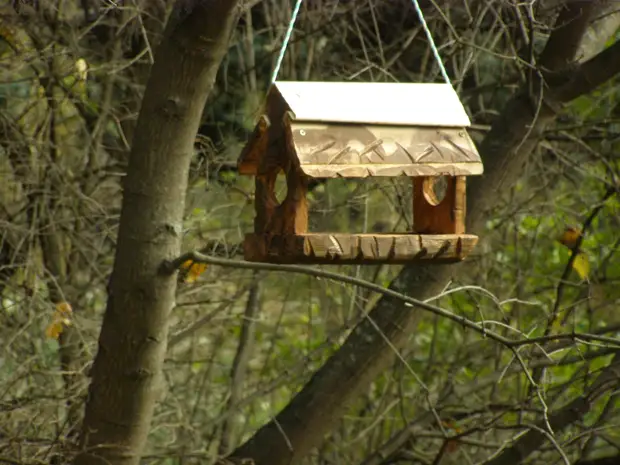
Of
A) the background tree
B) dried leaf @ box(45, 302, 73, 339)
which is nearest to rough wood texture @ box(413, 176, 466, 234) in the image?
the background tree

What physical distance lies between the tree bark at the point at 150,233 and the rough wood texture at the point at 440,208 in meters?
0.69

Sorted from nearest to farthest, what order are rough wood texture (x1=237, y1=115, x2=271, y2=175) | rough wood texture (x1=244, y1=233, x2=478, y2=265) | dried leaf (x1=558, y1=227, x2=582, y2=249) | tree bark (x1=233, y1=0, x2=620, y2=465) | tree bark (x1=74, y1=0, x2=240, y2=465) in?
rough wood texture (x1=244, y1=233, x2=478, y2=265), rough wood texture (x1=237, y1=115, x2=271, y2=175), tree bark (x1=74, y1=0, x2=240, y2=465), tree bark (x1=233, y1=0, x2=620, y2=465), dried leaf (x1=558, y1=227, x2=582, y2=249)

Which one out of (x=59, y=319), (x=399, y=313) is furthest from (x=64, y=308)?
(x=399, y=313)

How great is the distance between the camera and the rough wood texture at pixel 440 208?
2711 millimetres

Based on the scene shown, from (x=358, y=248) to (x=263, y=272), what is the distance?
3.05 metres

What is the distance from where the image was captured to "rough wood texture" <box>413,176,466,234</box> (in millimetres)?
2711

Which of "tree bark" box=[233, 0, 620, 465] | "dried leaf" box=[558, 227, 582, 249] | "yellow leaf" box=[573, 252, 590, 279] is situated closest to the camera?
"tree bark" box=[233, 0, 620, 465]

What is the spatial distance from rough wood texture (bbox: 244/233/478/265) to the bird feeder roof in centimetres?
15

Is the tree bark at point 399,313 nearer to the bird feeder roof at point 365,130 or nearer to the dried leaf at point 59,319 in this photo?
the dried leaf at point 59,319

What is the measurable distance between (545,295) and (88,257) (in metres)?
2.54

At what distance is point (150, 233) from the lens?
10.4 feet

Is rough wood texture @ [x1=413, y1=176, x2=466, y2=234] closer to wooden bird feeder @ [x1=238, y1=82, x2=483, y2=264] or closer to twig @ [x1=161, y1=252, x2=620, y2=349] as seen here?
wooden bird feeder @ [x1=238, y1=82, x2=483, y2=264]

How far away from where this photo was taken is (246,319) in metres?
5.59

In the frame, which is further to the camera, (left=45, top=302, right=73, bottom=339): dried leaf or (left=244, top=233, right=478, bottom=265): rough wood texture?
(left=45, top=302, right=73, bottom=339): dried leaf
